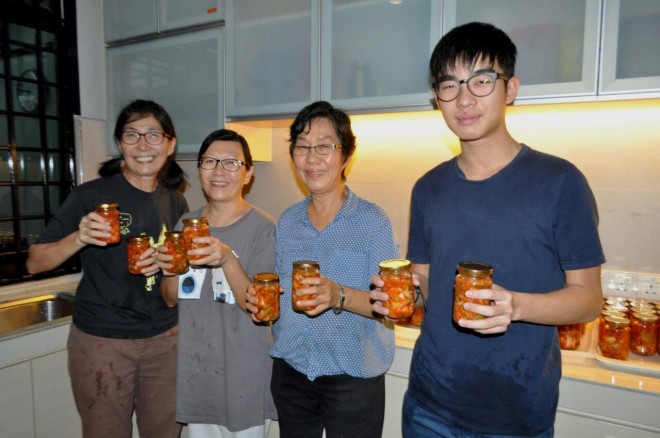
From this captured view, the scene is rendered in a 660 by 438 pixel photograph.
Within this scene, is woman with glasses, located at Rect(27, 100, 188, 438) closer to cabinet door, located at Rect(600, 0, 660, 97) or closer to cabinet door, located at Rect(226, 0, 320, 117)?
cabinet door, located at Rect(226, 0, 320, 117)

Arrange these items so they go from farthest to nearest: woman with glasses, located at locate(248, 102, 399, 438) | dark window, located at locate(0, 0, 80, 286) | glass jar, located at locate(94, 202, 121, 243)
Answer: dark window, located at locate(0, 0, 80, 286) < glass jar, located at locate(94, 202, 121, 243) < woman with glasses, located at locate(248, 102, 399, 438)

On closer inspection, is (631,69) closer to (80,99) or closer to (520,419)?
(520,419)

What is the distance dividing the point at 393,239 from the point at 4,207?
2021mm

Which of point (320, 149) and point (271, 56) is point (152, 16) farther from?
point (320, 149)

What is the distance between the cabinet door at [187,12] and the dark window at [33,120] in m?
0.61

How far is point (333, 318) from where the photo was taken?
116cm

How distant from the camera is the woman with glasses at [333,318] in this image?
1123mm

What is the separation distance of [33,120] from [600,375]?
2.69 meters

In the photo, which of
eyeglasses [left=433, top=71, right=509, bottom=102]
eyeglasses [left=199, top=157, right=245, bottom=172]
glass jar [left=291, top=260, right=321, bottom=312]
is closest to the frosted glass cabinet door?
eyeglasses [left=199, top=157, right=245, bottom=172]

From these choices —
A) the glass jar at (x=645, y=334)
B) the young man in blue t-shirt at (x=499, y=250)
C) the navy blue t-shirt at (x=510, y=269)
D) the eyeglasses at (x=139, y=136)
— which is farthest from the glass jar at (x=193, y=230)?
the glass jar at (x=645, y=334)

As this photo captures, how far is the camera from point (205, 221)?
1.19 m

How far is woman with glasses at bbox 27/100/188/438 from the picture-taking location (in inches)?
53.2

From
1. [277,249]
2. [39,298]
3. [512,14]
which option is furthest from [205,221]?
[39,298]

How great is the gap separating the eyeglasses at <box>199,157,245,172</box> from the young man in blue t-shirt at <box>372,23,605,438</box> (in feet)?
1.97
